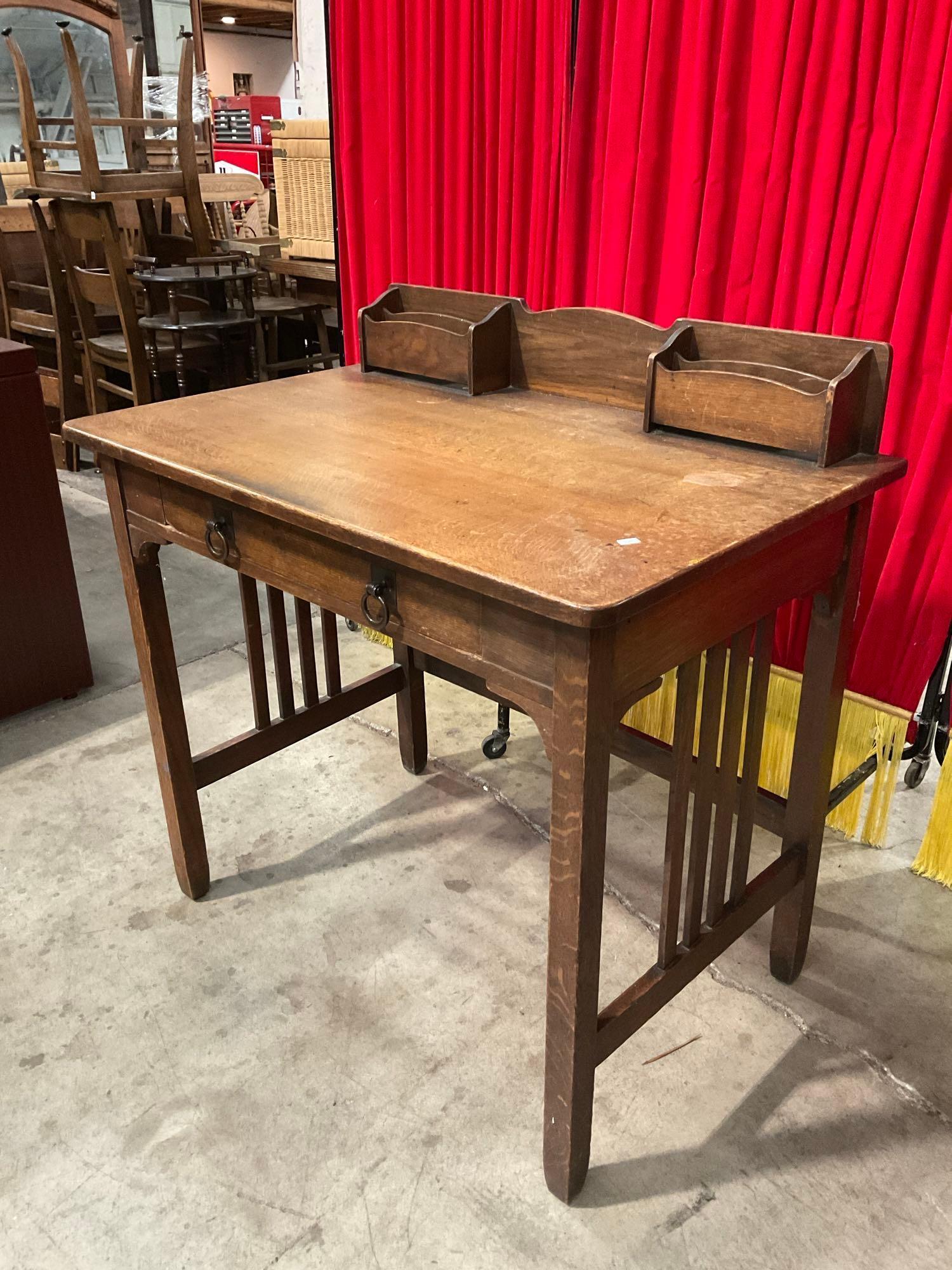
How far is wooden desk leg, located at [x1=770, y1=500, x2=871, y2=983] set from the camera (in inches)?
A: 53.8

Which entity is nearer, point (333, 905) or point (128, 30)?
point (333, 905)

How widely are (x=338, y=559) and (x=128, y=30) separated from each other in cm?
829

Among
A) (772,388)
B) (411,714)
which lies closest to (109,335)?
(411,714)

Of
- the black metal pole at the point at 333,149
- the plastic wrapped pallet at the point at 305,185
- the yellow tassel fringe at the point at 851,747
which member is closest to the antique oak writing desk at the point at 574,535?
the yellow tassel fringe at the point at 851,747

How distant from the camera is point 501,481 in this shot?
4.16 ft

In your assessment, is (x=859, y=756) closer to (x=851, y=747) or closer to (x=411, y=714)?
(x=851, y=747)

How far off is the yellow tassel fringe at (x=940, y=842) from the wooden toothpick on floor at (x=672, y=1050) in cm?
61

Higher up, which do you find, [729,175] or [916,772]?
[729,175]

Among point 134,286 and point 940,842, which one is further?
point 134,286

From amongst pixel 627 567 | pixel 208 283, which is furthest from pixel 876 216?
pixel 208 283

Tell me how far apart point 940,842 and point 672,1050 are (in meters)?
0.68

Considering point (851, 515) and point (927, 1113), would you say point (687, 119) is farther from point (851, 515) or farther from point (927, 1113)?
point (927, 1113)

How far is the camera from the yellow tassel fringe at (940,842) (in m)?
1.79

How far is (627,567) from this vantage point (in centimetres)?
100
